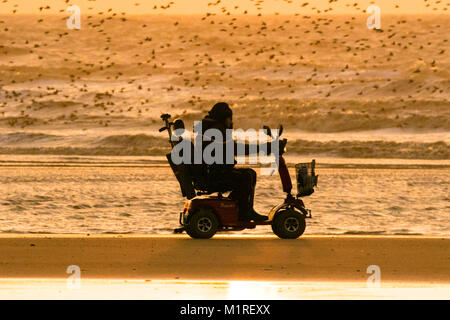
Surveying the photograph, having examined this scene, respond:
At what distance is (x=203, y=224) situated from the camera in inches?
591

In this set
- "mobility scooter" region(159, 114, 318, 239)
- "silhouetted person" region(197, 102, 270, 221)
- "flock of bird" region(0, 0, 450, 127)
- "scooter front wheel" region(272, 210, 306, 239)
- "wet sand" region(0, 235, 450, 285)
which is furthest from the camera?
"flock of bird" region(0, 0, 450, 127)

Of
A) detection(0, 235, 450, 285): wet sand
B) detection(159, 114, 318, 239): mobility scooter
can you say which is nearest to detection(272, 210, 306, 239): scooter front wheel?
detection(159, 114, 318, 239): mobility scooter

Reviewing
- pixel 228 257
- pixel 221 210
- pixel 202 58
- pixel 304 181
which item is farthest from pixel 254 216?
pixel 202 58

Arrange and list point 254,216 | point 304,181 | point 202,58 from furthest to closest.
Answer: point 202,58 < point 304,181 < point 254,216

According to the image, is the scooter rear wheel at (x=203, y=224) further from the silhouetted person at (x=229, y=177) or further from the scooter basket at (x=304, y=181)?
the scooter basket at (x=304, y=181)

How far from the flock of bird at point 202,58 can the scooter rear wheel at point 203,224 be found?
8494 cm

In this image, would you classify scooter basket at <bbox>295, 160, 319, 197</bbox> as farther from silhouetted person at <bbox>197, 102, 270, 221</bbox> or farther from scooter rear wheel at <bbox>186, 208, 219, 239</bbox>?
scooter rear wheel at <bbox>186, 208, 219, 239</bbox>

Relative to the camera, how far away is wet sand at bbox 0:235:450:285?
1194 centimetres

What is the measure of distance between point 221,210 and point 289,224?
883mm

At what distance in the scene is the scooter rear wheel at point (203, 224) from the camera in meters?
14.9

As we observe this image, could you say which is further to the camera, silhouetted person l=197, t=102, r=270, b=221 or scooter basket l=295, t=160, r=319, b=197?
scooter basket l=295, t=160, r=319, b=197

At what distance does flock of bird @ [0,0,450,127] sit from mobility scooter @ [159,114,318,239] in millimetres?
84920

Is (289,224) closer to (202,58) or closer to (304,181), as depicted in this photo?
(304,181)
